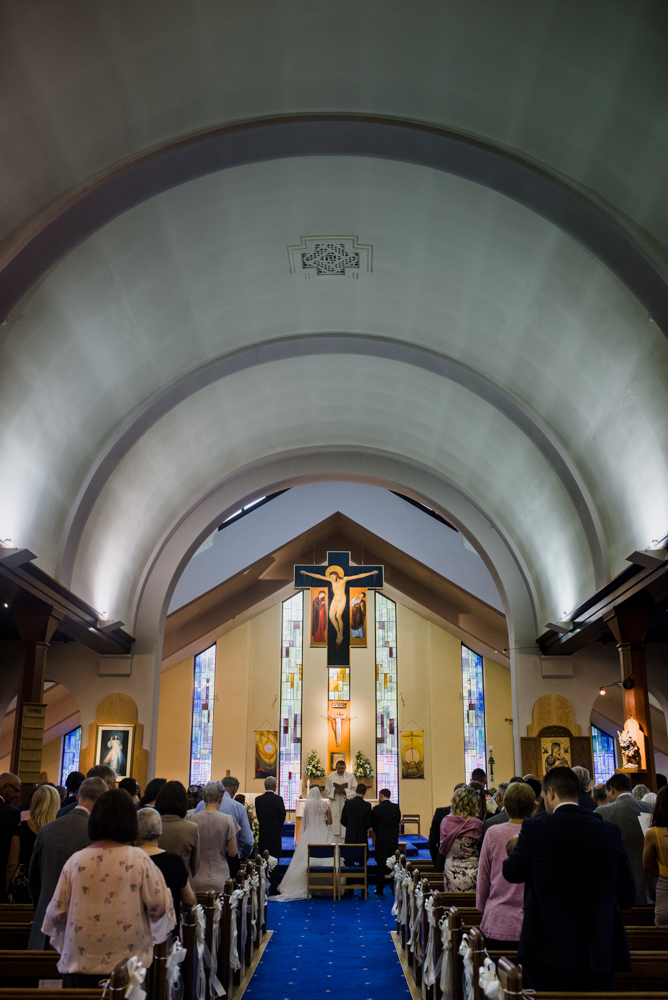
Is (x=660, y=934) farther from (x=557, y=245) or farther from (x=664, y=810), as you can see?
(x=557, y=245)

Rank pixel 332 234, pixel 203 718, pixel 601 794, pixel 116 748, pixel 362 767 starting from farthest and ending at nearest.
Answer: pixel 203 718, pixel 362 767, pixel 116 748, pixel 332 234, pixel 601 794

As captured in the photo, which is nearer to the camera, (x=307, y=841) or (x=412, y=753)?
(x=307, y=841)

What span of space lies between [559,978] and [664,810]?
65.3 inches

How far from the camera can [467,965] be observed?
4.36m

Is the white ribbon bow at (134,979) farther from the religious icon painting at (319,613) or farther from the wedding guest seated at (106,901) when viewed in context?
the religious icon painting at (319,613)

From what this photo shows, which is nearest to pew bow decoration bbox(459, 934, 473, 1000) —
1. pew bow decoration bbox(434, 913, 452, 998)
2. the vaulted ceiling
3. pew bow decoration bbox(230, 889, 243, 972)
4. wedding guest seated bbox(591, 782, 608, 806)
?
pew bow decoration bbox(434, 913, 452, 998)

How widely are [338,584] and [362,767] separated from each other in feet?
19.9

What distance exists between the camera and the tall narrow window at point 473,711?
22.6 metres

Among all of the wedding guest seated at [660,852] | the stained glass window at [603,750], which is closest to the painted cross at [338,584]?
the stained glass window at [603,750]

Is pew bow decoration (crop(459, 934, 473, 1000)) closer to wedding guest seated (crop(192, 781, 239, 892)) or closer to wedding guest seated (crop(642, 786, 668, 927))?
wedding guest seated (crop(642, 786, 668, 927))

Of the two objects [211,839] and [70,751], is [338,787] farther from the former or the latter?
[70,751]

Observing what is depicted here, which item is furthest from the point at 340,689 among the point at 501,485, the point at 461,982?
the point at 461,982

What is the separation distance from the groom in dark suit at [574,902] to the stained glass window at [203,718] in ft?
64.6

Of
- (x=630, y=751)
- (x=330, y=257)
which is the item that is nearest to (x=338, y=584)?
(x=630, y=751)
